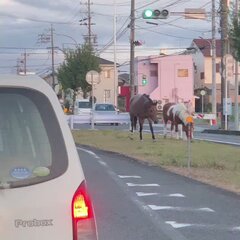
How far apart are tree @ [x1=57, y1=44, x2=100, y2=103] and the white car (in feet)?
191

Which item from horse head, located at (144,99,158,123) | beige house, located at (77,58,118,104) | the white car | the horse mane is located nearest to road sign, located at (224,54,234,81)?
the horse mane

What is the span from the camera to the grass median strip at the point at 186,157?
13.3 meters

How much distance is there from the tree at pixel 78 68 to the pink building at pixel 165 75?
11772mm

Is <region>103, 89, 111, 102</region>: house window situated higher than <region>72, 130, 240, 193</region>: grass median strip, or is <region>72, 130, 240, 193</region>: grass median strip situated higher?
<region>103, 89, 111, 102</region>: house window

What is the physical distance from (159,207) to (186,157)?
283 inches

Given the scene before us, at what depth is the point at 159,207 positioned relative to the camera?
10062mm

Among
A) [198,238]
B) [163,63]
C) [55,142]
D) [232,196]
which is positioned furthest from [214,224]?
[163,63]

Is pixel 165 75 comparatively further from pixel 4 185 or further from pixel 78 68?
pixel 4 185

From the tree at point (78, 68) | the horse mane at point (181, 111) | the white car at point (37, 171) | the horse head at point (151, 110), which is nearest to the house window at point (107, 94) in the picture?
the tree at point (78, 68)

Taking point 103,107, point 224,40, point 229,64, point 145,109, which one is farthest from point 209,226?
point 103,107

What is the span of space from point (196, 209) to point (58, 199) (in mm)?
6351

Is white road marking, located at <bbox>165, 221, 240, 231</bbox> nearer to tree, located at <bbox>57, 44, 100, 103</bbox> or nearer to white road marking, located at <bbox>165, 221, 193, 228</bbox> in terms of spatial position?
white road marking, located at <bbox>165, 221, 193, 228</bbox>

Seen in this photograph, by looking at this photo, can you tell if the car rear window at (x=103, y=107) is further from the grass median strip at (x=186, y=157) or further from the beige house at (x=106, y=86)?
the beige house at (x=106, y=86)

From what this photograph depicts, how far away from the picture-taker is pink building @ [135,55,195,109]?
A: 247 ft
